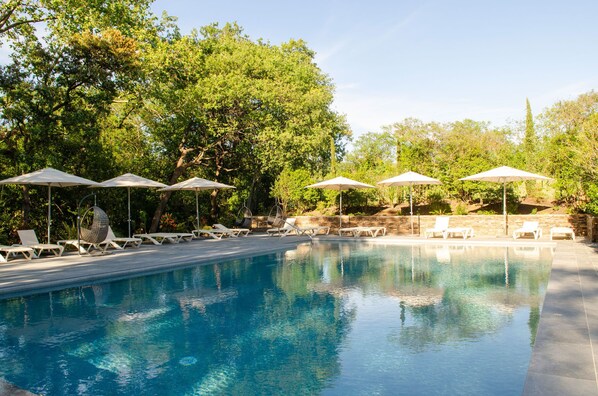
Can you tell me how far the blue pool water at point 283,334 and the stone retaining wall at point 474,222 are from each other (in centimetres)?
664

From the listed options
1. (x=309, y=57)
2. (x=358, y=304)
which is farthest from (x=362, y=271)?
(x=309, y=57)

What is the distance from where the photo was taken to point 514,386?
146 inches

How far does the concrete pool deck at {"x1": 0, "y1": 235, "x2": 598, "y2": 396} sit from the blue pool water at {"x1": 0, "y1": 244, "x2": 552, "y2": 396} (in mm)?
289

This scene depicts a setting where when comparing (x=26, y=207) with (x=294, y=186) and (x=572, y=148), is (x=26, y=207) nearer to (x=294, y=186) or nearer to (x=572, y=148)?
(x=294, y=186)

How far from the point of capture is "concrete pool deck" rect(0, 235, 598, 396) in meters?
3.49

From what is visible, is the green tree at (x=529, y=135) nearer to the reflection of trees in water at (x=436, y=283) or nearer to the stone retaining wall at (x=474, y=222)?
the stone retaining wall at (x=474, y=222)

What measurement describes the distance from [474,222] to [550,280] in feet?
32.2

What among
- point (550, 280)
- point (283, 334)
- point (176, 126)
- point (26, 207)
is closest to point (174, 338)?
point (283, 334)

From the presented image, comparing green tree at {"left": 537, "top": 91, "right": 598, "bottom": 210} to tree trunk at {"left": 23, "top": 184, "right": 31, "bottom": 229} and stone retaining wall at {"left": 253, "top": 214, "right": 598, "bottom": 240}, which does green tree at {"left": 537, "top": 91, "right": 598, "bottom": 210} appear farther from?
tree trunk at {"left": 23, "top": 184, "right": 31, "bottom": 229}

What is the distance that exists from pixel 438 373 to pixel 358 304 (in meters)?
2.84

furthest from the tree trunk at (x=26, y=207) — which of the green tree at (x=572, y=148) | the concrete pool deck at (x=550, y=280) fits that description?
the green tree at (x=572, y=148)

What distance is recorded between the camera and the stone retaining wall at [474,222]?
14.9 m

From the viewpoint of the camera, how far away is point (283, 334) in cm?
547

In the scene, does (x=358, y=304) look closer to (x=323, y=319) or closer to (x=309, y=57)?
(x=323, y=319)
